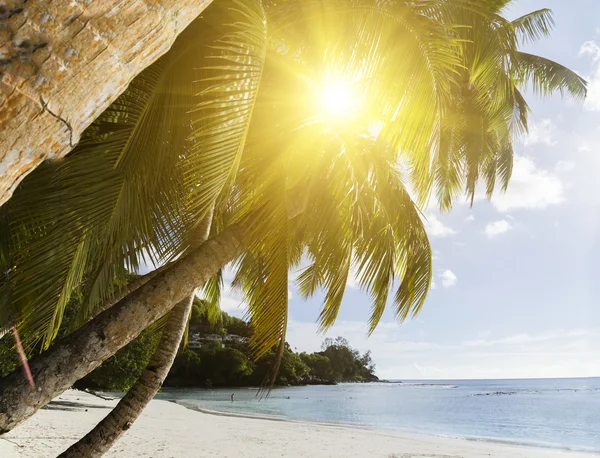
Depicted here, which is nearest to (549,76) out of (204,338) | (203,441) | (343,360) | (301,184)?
(301,184)

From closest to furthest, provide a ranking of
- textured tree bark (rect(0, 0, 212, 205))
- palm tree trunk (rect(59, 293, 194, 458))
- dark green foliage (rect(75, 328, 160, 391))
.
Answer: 1. textured tree bark (rect(0, 0, 212, 205))
2. palm tree trunk (rect(59, 293, 194, 458))
3. dark green foliage (rect(75, 328, 160, 391))

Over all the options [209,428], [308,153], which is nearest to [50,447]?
[209,428]

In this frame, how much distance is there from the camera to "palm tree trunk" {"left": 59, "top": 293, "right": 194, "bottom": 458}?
4059mm

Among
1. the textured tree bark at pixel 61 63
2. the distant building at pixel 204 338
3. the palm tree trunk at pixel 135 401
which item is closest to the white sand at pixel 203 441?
the palm tree trunk at pixel 135 401

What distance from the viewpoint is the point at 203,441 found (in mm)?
16016

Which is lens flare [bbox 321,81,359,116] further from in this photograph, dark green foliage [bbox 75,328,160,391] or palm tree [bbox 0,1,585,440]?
dark green foliage [bbox 75,328,160,391]

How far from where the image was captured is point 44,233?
4258 millimetres

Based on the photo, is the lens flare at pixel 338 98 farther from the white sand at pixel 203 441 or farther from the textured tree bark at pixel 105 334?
the white sand at pixel 203 441

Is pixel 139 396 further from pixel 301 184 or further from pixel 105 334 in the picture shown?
pixel 301 184

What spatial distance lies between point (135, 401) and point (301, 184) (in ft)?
8.32

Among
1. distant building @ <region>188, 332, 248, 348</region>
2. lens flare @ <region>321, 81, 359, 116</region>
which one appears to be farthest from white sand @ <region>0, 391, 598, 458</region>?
distant building @ <region>188, 332, 248, 348</region>

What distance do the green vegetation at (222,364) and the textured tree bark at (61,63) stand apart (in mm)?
3489

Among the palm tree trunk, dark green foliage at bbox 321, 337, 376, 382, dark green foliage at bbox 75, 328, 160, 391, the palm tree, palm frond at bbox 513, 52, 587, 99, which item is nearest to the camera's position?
the palm tree

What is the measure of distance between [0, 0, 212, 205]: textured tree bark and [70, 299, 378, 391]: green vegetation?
3.49 metres
